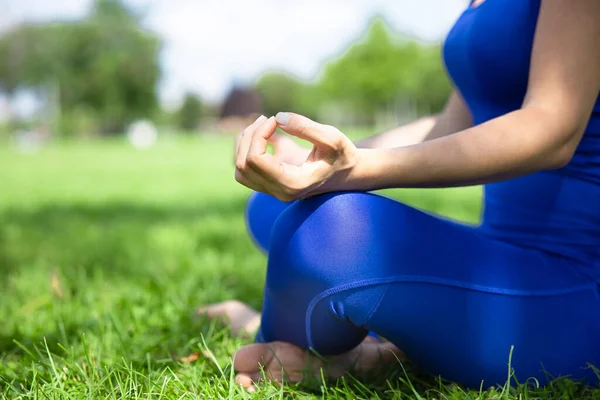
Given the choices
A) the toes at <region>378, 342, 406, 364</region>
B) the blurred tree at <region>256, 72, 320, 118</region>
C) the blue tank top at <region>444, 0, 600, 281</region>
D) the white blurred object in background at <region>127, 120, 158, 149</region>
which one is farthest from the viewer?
the blurred tree at <region>256, 72, 320, 118</region>

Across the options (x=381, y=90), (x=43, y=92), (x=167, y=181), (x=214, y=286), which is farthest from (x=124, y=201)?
(x=43, y=92)

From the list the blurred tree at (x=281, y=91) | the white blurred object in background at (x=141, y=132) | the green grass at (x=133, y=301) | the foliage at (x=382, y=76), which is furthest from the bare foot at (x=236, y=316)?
the blurred tree at (x=281, y=91)

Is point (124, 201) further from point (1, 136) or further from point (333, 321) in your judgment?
point (1, 136)

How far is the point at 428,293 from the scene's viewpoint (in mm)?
912

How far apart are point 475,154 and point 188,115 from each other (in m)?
45.0

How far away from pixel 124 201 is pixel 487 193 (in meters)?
3.61

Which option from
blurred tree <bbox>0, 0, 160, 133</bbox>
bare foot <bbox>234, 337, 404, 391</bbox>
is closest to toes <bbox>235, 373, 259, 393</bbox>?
bare foot <bbox>234, 337, 404, 391</bbox>

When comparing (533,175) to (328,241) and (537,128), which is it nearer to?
(537,128)

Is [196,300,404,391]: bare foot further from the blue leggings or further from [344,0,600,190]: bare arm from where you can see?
[344,0,600,190]: bare arm

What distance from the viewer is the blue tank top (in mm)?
995

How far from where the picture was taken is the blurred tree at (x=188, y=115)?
44600mm

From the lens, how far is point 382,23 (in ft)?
96.1

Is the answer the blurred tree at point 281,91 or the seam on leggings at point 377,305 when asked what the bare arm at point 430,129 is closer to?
the seam on leggings at point 377,305

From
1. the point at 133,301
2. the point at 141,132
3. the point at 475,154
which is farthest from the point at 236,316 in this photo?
the point at 141,132
